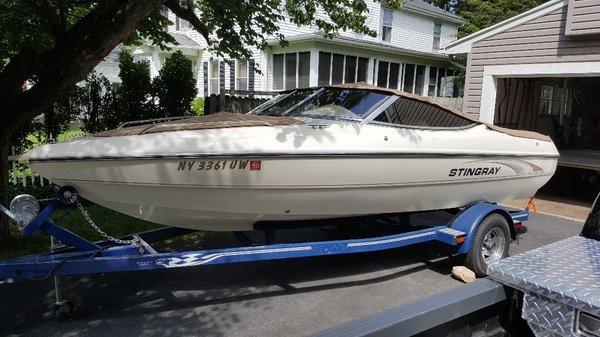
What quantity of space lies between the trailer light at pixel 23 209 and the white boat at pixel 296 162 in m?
0.28

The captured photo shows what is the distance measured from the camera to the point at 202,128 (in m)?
3.83

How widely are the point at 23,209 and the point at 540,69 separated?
877cm

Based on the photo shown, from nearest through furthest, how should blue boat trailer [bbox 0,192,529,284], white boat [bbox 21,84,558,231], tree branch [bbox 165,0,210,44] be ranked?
blue boat trailer [bbox 0,192,529,284] < white boat [bbox 21,84,558,231] < tree branch [bbox 165,0,210,44]

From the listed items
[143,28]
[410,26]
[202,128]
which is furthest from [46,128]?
[410,26]

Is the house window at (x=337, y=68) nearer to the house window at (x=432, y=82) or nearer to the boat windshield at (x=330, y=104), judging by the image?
the house window at (x=432, y=82)

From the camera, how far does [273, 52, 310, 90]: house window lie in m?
17.9

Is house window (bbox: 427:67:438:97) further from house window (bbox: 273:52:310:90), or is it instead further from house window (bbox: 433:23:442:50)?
house window (bbox: 273:52:310:90)

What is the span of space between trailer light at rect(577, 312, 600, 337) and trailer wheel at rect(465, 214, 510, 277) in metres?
2.55

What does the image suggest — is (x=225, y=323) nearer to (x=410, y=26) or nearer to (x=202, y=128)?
(x=202, y=128)

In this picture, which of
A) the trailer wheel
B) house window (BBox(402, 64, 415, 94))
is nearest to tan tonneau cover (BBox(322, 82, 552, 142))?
the trailer wheel

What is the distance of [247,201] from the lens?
12.9 ft

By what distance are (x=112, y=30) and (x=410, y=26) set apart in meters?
20.7

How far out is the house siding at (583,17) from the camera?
773 centimetres

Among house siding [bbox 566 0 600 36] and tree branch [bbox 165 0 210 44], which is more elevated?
house siding [bbox 566 0 600 36]
